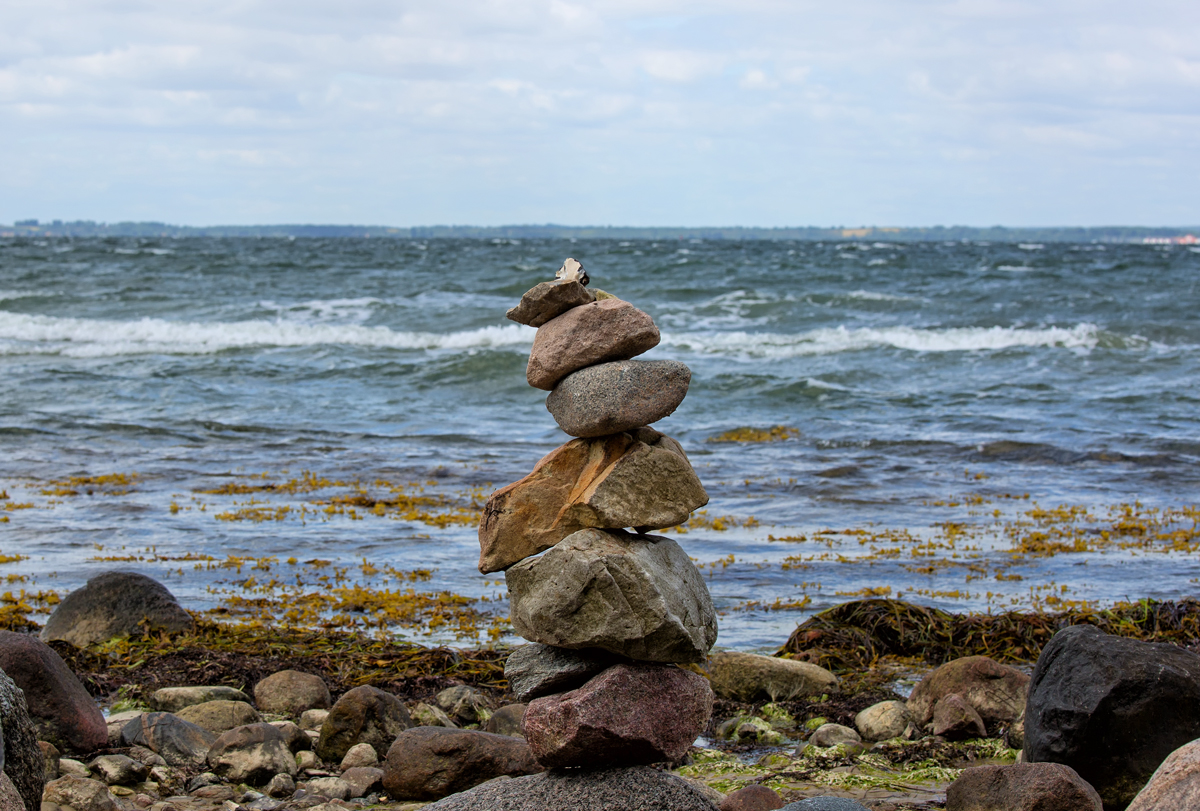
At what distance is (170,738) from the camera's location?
5.71 meters

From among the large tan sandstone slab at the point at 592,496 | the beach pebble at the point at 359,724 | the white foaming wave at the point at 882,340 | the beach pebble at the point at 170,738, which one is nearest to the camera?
the large tan sandstone slab at the point at 592,496

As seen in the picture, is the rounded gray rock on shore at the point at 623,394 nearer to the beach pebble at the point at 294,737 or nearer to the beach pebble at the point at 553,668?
the beach pebble at the point at 553,668

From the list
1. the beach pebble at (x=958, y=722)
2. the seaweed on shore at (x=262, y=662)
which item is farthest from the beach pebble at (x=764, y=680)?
the seaweed on shore at (x=262, y=662)

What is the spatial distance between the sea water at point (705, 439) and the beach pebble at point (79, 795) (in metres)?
3.51

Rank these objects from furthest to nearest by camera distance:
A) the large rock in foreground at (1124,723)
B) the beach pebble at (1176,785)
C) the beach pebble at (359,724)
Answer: the beach pebble at (359,724) < the large rock in foreground at (1124,723) < the beach pebble at (1176,785)

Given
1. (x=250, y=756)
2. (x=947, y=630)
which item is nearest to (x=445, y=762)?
(x=250, y=756)

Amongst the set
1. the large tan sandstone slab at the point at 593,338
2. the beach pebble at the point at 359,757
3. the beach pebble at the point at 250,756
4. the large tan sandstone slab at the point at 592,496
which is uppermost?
the large tan sandstone slab at the point at 593,338

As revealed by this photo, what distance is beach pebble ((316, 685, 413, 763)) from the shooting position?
19.5ft

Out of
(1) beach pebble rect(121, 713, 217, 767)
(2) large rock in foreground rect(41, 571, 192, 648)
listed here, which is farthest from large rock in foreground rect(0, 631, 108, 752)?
(2) large rock in foreground rect(41, 571, 192, 648)

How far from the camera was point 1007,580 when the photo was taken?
9570 mm

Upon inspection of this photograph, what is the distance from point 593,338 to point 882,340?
26192mm

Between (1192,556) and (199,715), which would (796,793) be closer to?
(199,715)

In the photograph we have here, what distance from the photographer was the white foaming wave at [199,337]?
2930cm

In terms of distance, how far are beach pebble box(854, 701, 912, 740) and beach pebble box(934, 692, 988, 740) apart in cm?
19
